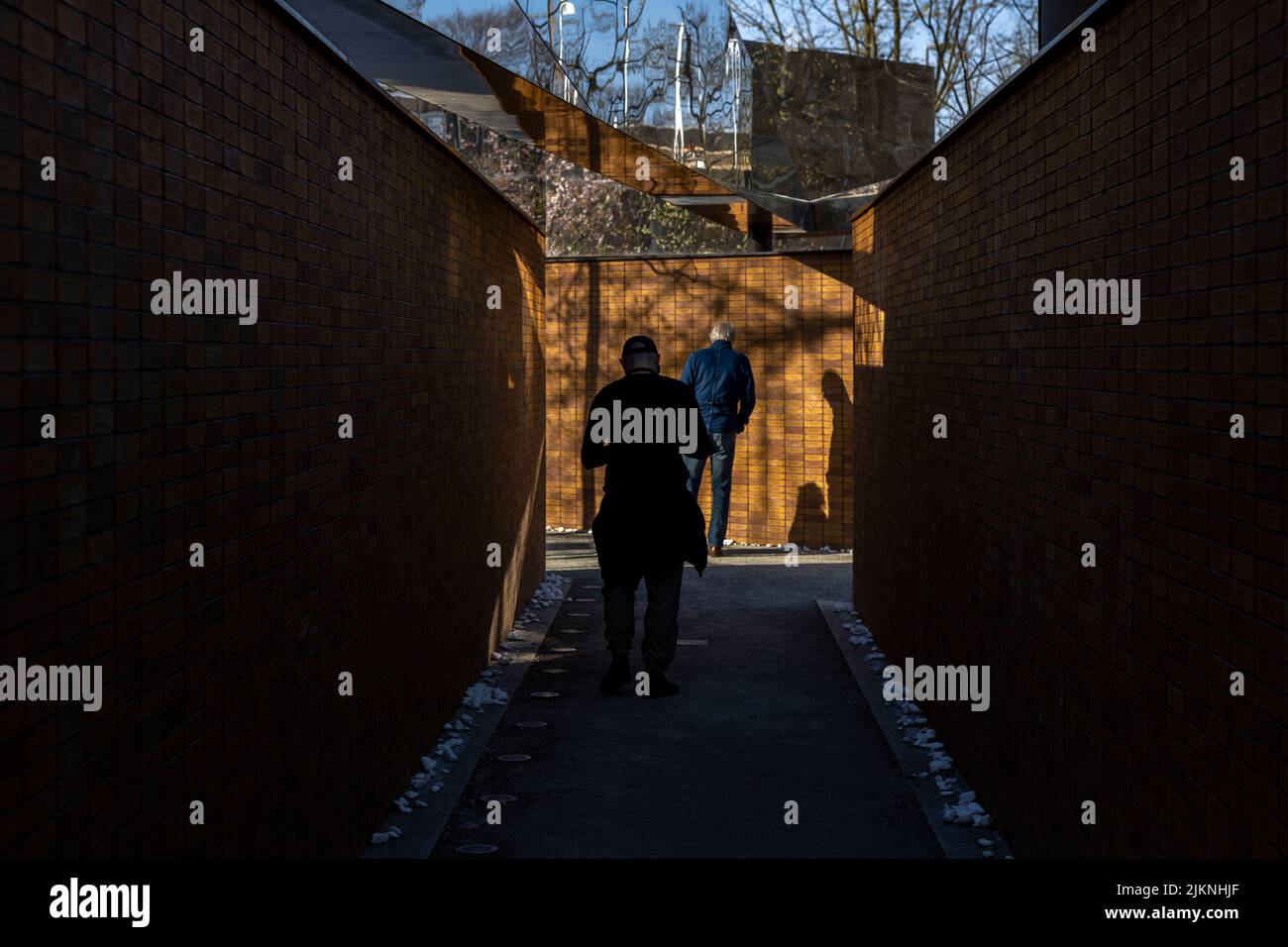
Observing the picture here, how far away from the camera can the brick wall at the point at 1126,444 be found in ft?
8.51

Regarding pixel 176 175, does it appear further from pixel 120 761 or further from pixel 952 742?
pixel 952 742

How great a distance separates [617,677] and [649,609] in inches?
15.2

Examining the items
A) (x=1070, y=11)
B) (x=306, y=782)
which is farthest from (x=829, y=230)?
(x=306, y=782)

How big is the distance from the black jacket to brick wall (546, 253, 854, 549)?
542cm

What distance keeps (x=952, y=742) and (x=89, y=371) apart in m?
4.15

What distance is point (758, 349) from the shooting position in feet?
39.6

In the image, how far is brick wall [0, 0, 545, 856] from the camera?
2244 millimetres

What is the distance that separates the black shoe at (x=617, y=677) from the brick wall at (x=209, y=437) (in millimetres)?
1366

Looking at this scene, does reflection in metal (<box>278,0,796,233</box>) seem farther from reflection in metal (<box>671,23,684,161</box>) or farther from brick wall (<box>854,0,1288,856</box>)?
brick wall (<box>854,0,1288,856</box>)
